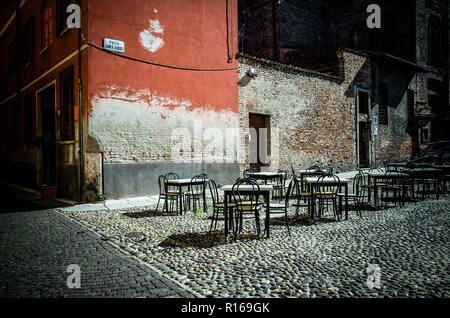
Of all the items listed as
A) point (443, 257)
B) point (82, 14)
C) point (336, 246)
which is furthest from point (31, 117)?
point (443, 257)

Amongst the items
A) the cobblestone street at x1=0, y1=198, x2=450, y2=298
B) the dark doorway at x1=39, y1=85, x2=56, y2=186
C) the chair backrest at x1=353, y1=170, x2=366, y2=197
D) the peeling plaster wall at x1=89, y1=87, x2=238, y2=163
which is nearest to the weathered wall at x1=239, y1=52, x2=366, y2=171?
the peeling plaster wall at x1=89, y1=87, x2=238, y2=163

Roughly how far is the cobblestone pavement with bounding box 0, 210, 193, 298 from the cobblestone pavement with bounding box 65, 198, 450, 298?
265 millimetres

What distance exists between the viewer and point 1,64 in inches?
665

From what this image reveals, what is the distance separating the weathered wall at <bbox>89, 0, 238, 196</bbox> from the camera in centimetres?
853

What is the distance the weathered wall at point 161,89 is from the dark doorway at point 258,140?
118cm

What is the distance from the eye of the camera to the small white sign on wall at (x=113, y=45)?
28.0 ft

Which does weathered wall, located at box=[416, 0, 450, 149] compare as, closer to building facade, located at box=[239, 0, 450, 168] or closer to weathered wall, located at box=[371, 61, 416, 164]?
building facade, located at box=[239, 0, 450, 168]

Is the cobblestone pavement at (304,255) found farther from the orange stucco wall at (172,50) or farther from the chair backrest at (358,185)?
the orange stucco wall at (172,50)

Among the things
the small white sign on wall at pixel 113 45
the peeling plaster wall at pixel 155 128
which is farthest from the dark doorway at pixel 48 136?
the small white sign on wall at pixel 113 45

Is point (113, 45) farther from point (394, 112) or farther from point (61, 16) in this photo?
point (394, 112)

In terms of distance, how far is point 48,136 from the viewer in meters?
11.4

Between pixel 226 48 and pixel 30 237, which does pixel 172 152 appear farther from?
pixel 30 237

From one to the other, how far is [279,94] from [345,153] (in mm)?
5602

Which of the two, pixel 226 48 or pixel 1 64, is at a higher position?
pixel 1 64
